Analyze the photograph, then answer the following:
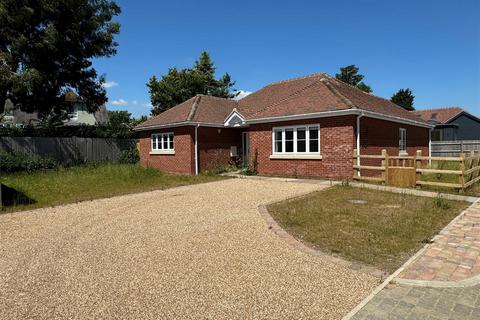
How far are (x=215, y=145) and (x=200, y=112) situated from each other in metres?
2.30

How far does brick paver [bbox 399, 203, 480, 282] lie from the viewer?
15.2ft

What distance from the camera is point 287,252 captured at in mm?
5652

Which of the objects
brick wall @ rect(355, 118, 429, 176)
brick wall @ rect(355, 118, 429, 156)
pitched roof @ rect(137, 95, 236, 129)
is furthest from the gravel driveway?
pitched roof @ rect(137, 95, 236, 129)

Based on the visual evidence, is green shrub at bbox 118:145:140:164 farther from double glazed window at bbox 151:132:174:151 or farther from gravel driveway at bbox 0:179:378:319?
gravel driveway at bbox 0:179:378:319

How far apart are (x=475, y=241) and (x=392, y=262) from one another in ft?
7.58

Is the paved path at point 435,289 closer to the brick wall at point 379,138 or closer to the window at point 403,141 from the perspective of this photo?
the brick wall at point 379,138

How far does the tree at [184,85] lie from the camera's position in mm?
40344

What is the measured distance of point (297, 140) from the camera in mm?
16438

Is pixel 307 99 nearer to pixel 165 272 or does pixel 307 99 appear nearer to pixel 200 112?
pixel 200 112

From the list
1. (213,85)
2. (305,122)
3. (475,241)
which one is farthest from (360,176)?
(213,85)

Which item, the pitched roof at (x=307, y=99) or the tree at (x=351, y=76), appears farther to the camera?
the tree at (x=351, y=76)

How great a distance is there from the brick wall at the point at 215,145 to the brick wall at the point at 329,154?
4.19 meters

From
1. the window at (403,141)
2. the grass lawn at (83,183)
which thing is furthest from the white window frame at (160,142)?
the window at (403,141)

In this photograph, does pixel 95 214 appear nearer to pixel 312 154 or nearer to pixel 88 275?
pixel 88 275
